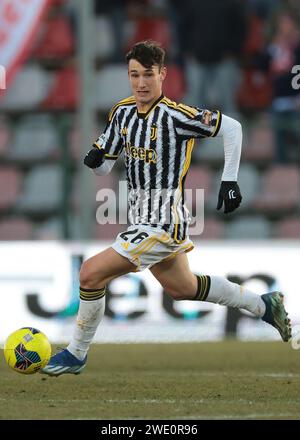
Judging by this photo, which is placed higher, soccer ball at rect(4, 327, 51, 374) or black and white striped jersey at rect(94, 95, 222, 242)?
black and white striped jersey at rect(94, 95, 222, 242)

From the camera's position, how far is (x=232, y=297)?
7.98m

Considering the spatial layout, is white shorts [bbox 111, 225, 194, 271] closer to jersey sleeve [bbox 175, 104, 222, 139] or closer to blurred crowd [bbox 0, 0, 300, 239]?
jersey sleeve [bbox 175, 104, 222, 139]

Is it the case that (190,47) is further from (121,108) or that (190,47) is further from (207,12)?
(121,108)

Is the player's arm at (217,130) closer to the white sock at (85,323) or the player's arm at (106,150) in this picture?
the player's arm at (106,150)

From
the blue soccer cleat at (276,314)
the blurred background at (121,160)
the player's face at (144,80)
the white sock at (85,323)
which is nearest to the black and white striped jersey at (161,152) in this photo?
the player's face at (144,80)

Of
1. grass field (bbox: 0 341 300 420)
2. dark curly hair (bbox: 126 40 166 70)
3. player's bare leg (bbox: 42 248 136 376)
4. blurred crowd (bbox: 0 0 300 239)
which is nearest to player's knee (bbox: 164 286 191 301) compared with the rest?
player's bare leg (bbox: 42 248 136 376)

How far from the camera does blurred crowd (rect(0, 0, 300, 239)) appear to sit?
12484 mm

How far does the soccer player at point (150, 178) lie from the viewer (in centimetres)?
752

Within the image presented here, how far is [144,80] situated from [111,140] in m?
0.49

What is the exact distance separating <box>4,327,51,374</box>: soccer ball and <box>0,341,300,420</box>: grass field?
151 mm

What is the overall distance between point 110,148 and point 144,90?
0.48m

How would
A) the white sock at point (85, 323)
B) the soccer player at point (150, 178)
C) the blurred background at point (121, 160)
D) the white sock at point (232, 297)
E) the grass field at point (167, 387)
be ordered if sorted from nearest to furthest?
the grass field at point (167, 387) < the soccer player at point (150, 178) < the white sock at point (85, 323) < the white sock at point (232, 297) < the blurred background at point (121, 160)

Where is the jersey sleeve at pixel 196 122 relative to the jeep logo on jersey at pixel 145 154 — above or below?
above

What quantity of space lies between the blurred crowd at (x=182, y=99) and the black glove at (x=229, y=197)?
470 cm
